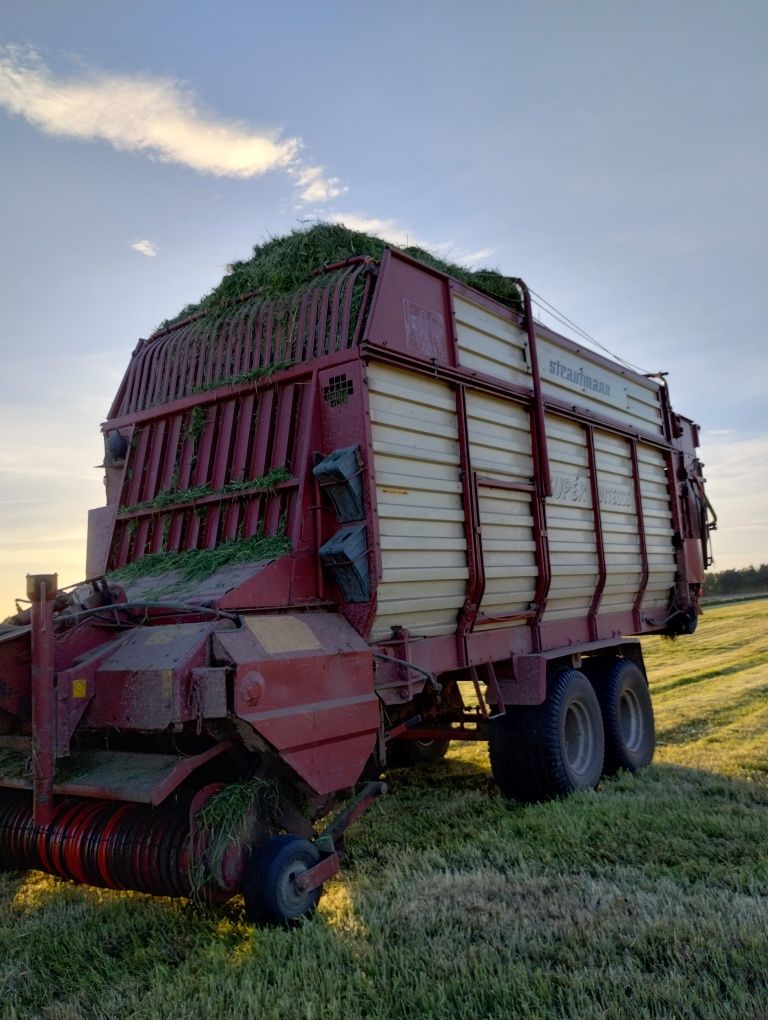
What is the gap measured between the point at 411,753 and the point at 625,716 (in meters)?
2.05

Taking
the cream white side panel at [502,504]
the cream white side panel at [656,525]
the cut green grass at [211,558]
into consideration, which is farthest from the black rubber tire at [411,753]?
the cut green grass at [211,558]

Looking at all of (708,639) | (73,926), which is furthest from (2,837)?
(708,639)

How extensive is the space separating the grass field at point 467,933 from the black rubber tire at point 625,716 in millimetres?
1443

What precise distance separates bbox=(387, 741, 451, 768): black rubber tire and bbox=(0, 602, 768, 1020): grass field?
2118mm

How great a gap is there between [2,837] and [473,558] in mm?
3201

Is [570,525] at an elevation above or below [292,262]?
below

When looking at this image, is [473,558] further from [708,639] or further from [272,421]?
[708,639]

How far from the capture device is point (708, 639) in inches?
811

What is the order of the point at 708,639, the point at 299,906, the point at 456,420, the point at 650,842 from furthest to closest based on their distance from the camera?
the point at 708,639 → the point at 456,420 → the point at 650,842 → the point at 299,906

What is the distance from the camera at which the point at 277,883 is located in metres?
3.75

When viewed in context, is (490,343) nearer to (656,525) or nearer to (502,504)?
(502,504)

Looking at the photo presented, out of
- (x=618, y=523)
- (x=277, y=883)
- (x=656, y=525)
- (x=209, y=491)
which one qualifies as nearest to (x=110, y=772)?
(x=277, y=883)

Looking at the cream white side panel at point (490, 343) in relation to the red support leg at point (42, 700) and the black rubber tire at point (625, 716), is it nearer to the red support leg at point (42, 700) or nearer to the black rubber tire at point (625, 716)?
the black rubber tire at point (625, 716)

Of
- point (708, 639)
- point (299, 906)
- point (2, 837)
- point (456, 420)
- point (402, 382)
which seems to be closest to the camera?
point (299, 906)
